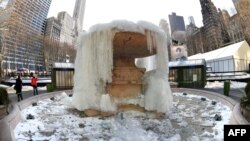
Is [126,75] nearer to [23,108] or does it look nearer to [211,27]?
[23,108]

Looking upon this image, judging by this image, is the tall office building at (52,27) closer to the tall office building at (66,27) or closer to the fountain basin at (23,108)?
the tall office building at (66,27)

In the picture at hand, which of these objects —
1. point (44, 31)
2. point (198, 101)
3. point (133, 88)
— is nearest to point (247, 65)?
point (198, 101)

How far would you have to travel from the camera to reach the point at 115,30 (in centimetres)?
1262

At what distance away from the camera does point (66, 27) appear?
113 meters

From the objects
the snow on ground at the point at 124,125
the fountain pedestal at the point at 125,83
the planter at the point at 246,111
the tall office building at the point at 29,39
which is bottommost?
the snow on ground at the point at 124,125

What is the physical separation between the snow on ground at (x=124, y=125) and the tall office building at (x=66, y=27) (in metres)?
90.3

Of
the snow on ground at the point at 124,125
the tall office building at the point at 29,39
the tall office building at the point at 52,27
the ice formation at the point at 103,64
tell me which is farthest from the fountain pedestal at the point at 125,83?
the tall office building at the point at 52,27

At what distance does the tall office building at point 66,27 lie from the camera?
104925mm

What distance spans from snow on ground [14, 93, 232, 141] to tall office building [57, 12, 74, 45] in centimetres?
9032

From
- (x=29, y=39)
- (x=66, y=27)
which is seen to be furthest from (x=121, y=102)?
(x=66, y=27)

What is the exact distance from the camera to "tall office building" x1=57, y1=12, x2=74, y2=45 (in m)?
105

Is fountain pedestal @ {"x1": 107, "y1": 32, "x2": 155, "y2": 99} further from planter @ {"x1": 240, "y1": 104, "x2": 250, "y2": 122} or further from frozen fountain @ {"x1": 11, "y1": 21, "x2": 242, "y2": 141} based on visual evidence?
planter @ {"x1": 240, "y1": 104, "x2": 250, "y2": 122}

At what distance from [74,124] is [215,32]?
7204cm

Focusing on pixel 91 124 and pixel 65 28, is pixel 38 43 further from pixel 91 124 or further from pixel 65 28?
pixel 91 124
